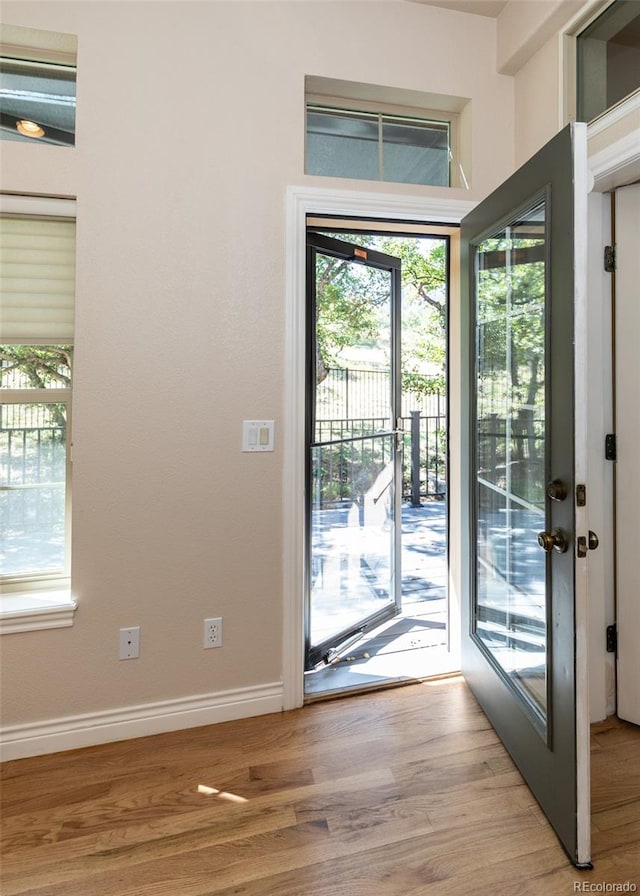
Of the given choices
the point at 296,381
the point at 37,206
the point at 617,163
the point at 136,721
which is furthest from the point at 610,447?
the point at 37,206

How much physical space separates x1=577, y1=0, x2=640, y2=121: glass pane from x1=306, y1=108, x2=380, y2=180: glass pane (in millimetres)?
854

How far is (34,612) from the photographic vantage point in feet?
5.97

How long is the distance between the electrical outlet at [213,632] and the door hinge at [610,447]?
1.74 m

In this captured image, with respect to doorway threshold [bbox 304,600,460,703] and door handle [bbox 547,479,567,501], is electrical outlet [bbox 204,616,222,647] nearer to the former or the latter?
doorway threshold [bbox 304,600,460,703]

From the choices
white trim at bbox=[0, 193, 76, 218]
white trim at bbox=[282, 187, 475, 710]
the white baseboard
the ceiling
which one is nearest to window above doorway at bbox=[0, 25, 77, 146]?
white trim at bbox=[0, 193, 76, 218]

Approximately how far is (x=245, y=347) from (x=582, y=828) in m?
1.93

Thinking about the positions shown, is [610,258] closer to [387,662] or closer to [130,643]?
[387,662]

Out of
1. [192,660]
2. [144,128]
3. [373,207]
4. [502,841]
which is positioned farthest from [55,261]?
[502,841]

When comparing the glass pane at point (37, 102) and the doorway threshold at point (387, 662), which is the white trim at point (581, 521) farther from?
the glass pane at point (37, 102)

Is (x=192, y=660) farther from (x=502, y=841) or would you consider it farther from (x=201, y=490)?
(x=502, y=841)

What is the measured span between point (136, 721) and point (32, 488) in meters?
1.03

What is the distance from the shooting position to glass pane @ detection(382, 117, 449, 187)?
2266 mm

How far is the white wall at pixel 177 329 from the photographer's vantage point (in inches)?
72.9

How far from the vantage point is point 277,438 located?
2.08 m
